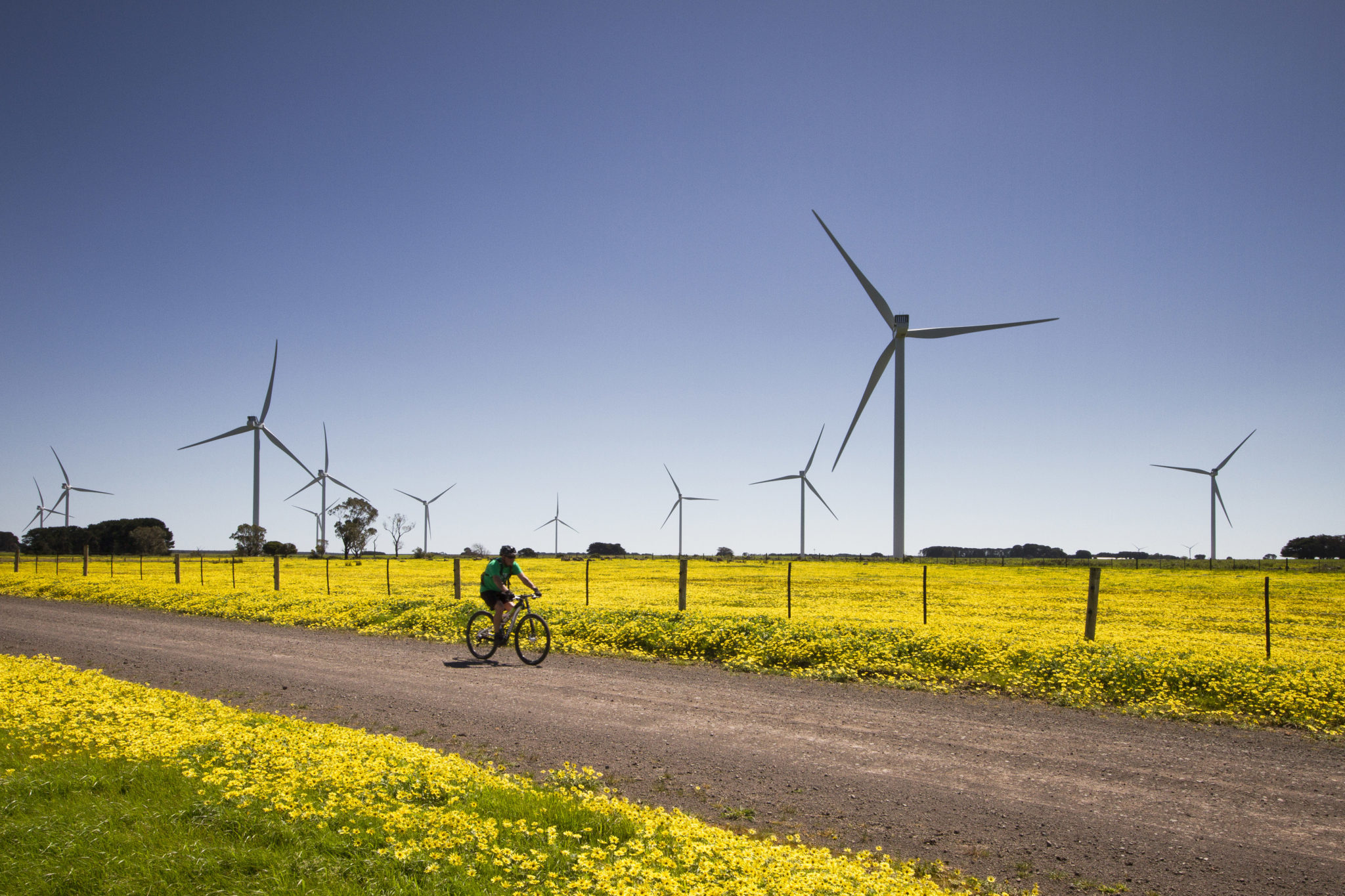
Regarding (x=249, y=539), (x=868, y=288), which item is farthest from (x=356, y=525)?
(x=868, y=288)

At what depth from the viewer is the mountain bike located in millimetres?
16062

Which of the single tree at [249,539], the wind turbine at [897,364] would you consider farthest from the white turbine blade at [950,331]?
the single tree at [249,539]

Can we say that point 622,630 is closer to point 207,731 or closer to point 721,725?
point 721,725

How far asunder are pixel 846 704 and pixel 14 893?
409 inches

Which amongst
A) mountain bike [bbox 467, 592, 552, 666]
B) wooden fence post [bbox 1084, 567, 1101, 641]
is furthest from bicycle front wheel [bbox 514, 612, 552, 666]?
wooden fence post [bbox 1084, 567, 1101, 641]

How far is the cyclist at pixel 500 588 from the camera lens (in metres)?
16.3

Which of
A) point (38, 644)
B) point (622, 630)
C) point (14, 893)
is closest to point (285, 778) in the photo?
point (14, 893)

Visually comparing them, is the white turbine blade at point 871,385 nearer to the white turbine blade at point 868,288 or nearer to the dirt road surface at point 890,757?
the white turbine blade at point 868,288

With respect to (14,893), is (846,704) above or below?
below

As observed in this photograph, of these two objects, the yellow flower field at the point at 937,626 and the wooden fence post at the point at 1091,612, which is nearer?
the yellow flower field at the point at 937,626

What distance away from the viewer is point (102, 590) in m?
33.4

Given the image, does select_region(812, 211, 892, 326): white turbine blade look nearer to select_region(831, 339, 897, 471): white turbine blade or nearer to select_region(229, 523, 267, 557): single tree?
select_region(831, 339, 897, 471): white turbine blade

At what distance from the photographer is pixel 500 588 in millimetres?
16438

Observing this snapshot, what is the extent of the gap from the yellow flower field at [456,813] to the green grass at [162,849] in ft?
0.68
